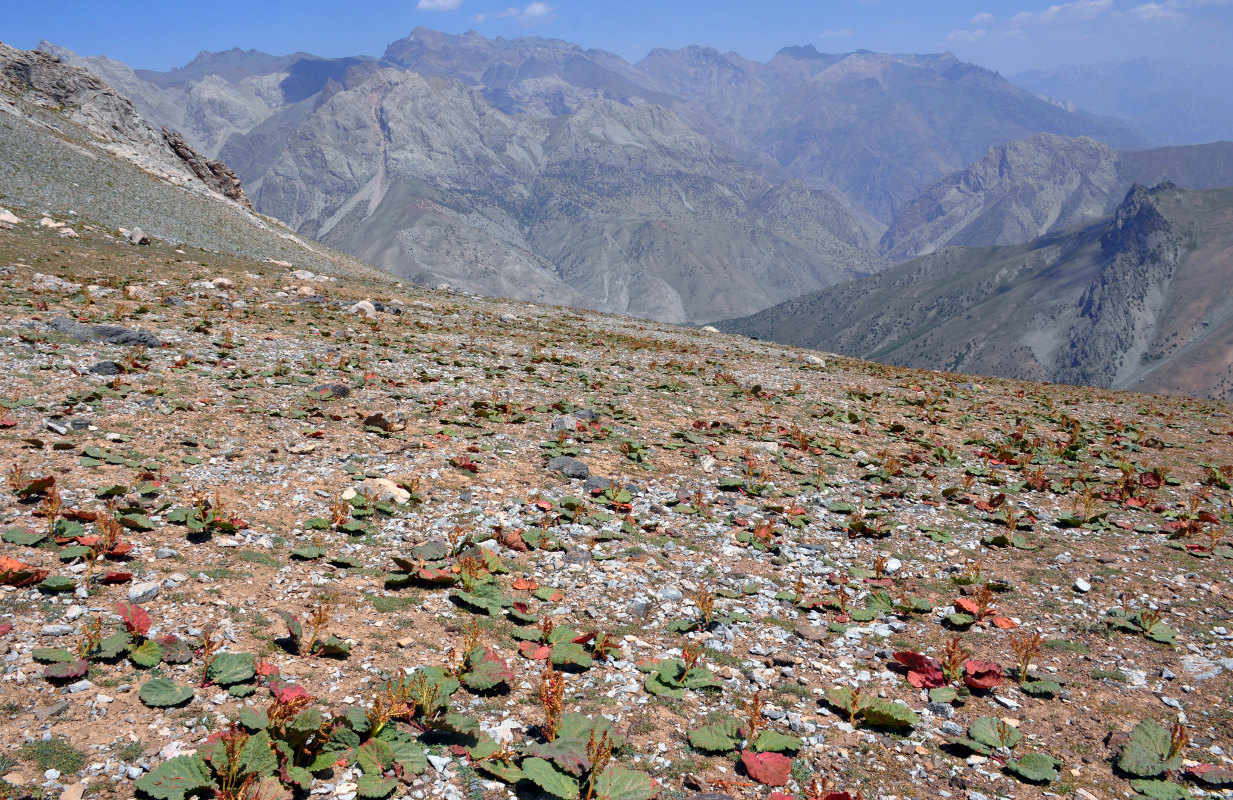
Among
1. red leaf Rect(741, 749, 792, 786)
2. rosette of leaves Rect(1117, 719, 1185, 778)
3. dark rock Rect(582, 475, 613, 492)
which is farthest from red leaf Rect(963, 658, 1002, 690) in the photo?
dark rock Rect(582, 475, 613, 492)

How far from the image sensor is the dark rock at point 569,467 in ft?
53.6

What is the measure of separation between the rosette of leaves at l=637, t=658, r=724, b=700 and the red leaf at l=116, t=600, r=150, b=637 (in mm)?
6646

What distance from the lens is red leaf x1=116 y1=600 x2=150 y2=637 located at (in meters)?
7.76

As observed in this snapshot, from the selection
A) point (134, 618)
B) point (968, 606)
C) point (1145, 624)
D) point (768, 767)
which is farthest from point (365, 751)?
point (1145, 624)

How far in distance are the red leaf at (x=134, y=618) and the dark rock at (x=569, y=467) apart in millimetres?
9652

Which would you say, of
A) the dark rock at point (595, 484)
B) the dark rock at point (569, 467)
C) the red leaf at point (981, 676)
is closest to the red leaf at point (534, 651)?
the red leaf at point (981, 676)

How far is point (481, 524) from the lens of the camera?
513 inches

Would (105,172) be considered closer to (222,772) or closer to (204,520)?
(204,520)

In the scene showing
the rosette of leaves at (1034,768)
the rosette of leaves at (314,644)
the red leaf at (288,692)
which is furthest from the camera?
the rosette of leaves at (314,644)

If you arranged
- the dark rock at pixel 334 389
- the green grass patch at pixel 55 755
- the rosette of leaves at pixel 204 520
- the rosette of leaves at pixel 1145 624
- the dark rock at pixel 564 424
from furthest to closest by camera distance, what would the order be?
1. the dark rock at pixel 334 389
2. the dark rock at pixel 564 424
3. the rosette of leaves at pixel 204 520
4. the rosette of leaves at pixel 1145 624
5. the green grass patch at pixel 55 755

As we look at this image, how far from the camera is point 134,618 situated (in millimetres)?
7848

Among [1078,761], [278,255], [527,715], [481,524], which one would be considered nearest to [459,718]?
[527,715]

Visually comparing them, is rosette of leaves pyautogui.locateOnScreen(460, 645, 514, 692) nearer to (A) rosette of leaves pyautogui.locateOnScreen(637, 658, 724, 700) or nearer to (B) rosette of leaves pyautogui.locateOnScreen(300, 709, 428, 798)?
(B) rosette of leaves pyautogui.locateOnScreen(300, 709, 428, 798)

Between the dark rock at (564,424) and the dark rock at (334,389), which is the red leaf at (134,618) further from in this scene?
the dark rock at (334,389)
